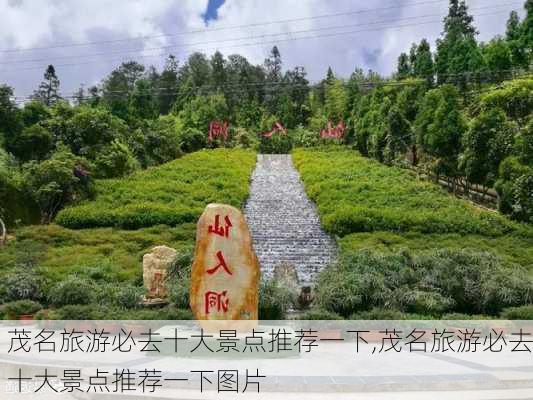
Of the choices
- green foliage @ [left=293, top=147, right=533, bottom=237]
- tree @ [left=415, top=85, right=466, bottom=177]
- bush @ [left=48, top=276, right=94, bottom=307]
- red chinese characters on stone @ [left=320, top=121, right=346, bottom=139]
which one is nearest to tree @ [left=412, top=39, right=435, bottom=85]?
red chinese characters on stone @ [left=320, top=121, right=346, bottom=139]

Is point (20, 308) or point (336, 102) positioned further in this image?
point (336, 102)

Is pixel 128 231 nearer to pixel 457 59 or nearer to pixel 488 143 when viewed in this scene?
pixel 488 143

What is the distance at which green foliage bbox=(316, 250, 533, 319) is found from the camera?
10367mm

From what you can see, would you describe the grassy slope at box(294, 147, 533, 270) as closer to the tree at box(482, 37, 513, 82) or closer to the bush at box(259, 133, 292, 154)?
the tree at box(482, 37, 513, 82)

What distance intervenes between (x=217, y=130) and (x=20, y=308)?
31131 mm

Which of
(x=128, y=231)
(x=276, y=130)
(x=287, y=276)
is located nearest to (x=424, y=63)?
(x=276, y=130)

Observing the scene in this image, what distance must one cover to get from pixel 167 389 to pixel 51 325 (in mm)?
4563

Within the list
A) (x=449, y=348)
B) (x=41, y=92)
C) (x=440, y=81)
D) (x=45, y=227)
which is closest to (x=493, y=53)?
(x=440, y=81)

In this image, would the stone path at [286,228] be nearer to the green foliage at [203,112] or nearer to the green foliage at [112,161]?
the green foliage at [112,161]

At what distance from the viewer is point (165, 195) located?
22438 mm

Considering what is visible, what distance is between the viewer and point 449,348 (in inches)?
321

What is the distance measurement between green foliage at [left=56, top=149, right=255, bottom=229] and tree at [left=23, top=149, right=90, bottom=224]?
3.11 feet

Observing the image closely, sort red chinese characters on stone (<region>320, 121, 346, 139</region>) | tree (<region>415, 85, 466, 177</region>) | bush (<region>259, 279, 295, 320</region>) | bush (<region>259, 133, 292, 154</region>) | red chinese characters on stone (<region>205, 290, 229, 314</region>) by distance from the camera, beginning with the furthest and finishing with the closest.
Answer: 1. bush (<region>259, 133, 292, 154</region>)
2. red chinese characters on stone (<region>320, 121, 346, 139</region>)
3. tree (<region>415, 85, 466, 177</region>)
4. bush (<region>259, 279, 295, 320</region>)
5. red chinese characters on stone (<region>205, 290, 229, 314</region>)

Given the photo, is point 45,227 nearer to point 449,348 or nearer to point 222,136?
point 449,348
